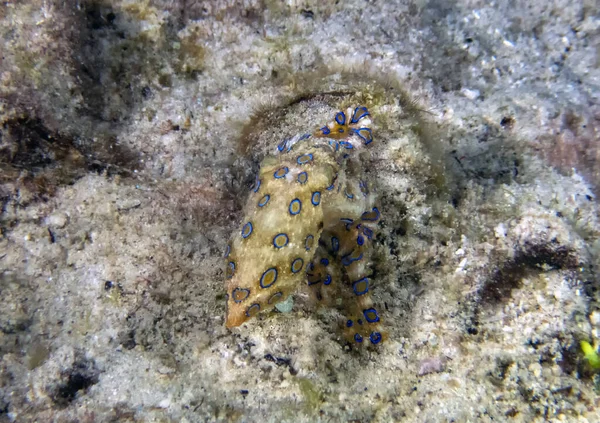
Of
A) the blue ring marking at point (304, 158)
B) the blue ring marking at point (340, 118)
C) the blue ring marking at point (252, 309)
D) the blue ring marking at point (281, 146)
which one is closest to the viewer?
the blue ring marking at point (252, 309)

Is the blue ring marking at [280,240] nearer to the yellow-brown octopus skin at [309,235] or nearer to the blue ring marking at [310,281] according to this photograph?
the yellow-brown octopus skin at [309,235]

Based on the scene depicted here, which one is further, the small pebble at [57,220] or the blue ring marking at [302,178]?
the small pebble at [57,220]

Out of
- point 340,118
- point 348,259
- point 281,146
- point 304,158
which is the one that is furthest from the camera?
point 340,118

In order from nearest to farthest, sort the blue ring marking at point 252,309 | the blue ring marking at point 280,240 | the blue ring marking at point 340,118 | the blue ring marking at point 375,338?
1. the blue ring marking at point 280,240
2. the blue ring marking at point 252,309
3. the blue ring marking at point 375,338
4. the blue ring marking at point 340,118

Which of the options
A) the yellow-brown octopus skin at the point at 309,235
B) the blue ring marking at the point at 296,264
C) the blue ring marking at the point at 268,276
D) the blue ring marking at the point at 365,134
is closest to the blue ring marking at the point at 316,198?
the yellow-brown octopus skin at the point at 309,235

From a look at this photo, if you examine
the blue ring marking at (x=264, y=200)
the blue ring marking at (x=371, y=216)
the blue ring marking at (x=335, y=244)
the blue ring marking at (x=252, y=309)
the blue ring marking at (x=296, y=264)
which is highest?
the blue ring marking at (x=264, y=200)

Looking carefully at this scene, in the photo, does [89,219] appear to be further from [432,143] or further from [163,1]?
[432,143]

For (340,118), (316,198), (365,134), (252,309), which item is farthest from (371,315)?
(340,118)

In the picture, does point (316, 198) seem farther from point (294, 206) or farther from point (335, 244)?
point (335, 244)

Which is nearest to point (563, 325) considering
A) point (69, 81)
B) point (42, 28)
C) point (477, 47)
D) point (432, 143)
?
point (432, 143)
